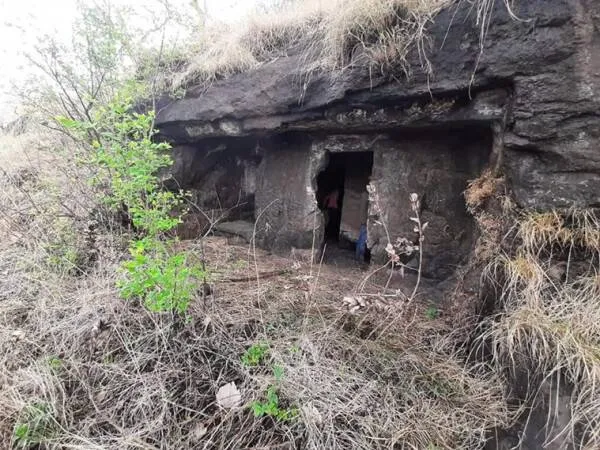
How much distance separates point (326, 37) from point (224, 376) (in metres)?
2.38

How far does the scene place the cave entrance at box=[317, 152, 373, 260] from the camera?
11.9 ft

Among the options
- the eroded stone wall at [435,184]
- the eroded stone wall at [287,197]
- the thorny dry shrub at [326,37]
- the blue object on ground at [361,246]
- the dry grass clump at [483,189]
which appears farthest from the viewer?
the blue object on ground at [361,246]

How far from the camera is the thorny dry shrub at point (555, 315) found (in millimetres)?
1435

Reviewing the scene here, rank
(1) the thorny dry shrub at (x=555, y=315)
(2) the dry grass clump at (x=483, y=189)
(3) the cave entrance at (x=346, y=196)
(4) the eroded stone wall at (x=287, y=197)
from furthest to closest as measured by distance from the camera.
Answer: (3) the cave entrance at (x=346, y=196) → (4) the eroded stone wall at (x=287, y=197) → (2) the dry grass clump at (x=483, y=189) → (1) the thorny dry shrub at (x=555, y=315)

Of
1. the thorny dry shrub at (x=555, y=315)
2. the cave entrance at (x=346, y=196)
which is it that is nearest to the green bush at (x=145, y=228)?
the thorny dry shrub at (x=555, y=315)

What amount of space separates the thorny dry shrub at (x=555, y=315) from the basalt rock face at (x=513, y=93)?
16 centimetres

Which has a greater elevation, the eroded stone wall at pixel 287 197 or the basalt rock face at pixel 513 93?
the basalt rock face at pixel 513 93

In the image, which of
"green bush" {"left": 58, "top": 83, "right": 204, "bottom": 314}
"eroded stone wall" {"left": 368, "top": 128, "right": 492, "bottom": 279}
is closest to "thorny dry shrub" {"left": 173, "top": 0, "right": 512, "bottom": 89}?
"eroded stone wall" {"left": 368, "top": 128, "right": 492, "bottom": 279}

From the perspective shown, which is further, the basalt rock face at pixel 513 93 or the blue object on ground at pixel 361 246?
the blue object on ground at pixel 361 246

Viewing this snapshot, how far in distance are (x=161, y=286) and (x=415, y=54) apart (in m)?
2.01

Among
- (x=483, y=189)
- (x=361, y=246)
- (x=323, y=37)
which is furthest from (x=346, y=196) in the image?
(x=483, y=189)

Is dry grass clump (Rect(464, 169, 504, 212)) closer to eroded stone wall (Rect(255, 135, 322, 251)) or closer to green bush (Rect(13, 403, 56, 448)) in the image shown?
eroded stone wall (Rect(255, 135, 322, 251))

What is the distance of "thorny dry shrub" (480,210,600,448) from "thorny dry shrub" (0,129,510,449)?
217 mm

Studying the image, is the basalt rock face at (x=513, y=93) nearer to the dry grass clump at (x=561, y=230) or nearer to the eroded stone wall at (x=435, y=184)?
the dry grass clump at (x=561, y=230)
